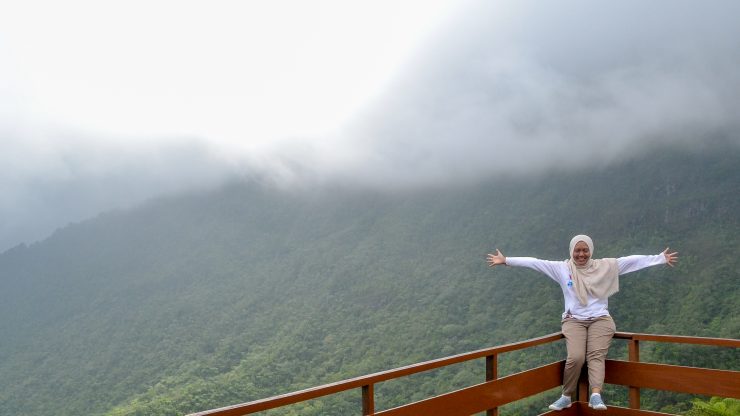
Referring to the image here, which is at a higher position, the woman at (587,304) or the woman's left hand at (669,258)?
the woman's left hand at (669,258)

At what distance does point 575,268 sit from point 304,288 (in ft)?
201

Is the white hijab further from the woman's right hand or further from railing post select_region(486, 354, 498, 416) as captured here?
railing post select_region(486, 354, 498, 416)

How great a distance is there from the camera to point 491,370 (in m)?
2.75

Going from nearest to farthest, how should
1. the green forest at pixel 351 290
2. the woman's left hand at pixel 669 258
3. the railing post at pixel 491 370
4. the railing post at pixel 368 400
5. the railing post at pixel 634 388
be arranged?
the railing post at pixel 368 400
the railing post at pixel 491 370
the railing post at pixel 634 388
the woman's left hand at pixel 669 258
the green forest at pixel 351 290

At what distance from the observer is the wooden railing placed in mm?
2229

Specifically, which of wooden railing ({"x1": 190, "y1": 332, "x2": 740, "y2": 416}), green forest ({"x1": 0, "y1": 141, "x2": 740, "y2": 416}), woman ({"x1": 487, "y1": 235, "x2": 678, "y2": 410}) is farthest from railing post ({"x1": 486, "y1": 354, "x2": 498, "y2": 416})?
green forest ({"x1": 0, "y1": 141, "x2": 740, "y2": 416})

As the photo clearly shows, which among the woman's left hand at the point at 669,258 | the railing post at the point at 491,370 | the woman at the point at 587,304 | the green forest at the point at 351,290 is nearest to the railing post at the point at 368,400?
the railing post at the point at 491,370

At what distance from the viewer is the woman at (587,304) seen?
3.08m

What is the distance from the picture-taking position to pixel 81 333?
6297cm

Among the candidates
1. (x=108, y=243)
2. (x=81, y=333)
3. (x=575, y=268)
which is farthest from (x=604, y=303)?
(x=108, y=243)

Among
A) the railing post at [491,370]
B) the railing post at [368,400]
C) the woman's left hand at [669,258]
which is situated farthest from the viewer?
the woman's left hand at [669,258]

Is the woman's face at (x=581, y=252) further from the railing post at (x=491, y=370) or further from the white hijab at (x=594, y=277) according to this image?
the railing post at (x=491, y=370)

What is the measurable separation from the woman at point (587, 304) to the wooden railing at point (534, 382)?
8 centimetres

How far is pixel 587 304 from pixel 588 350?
0.22m
